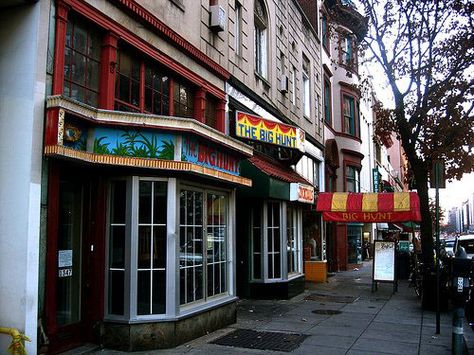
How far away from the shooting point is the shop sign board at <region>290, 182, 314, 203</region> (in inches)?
523

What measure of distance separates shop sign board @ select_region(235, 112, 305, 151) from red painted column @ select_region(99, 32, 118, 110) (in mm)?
4525

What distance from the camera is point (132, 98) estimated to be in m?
8.79

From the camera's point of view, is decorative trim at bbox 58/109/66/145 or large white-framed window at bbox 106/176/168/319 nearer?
decorative trim at bbox 58/109/66/145

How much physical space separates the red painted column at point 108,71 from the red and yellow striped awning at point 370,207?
10021mm

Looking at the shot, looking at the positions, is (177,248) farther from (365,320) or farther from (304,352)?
(365,320)

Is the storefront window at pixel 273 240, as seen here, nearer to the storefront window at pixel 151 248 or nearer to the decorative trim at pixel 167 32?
the decorative trim at pixel 167 32

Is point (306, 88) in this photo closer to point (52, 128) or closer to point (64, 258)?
point (64, 258)

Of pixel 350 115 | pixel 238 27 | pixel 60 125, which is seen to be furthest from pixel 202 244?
pixel 350 115

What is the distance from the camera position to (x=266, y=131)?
510 inches

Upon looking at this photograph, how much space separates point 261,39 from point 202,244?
8684 mm

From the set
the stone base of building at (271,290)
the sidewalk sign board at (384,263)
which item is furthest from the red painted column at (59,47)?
the sidewalk sign board at (384,263)

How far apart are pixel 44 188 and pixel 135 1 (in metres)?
3.88

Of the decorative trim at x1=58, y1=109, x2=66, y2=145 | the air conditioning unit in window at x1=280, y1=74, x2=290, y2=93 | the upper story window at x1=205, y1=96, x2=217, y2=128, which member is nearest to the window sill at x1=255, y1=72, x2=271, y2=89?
the air conditioning unit in window at x1=280, y1=74, x2=290, y2=93

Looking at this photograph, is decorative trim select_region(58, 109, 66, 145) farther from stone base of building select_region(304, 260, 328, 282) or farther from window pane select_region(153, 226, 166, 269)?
stone base of building select_region(304, 260, 328, 282)
